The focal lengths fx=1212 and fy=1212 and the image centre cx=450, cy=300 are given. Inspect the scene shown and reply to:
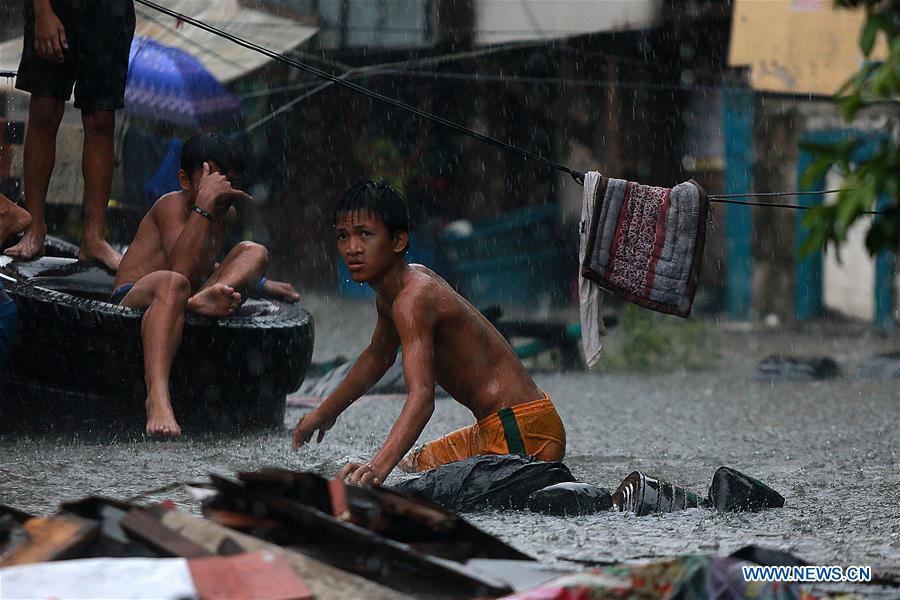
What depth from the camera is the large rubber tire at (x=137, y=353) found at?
5488 mm

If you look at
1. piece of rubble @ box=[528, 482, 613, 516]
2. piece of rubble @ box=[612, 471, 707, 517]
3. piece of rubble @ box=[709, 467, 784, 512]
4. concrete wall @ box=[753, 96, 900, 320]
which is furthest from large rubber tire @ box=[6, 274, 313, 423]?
concrete wall @ box=[753, 96, 900, 320]

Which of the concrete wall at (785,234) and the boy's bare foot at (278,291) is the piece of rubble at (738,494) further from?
the concrete wall at (785,234)

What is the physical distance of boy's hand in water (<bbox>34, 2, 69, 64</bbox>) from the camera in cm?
548

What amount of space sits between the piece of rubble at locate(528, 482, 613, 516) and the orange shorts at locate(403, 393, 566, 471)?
44 cm

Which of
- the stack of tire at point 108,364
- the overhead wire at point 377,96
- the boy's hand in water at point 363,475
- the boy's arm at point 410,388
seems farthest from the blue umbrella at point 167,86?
the boy's hand in water at point 363,475

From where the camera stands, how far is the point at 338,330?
1243 centimetres

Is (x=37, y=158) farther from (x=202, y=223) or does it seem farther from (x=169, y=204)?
(x=202, y=223)

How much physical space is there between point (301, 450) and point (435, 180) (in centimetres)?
878

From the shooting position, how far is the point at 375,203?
442 cm

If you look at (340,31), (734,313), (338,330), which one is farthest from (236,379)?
(734,313)

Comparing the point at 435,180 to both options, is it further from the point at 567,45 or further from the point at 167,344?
the point at 167,344

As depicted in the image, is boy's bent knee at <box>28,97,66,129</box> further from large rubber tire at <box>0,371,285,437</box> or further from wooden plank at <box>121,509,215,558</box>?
wooden plank at <box>121,509,215,558</box>

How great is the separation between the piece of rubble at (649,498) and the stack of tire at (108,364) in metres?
2.27

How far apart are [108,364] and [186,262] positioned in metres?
0.59
